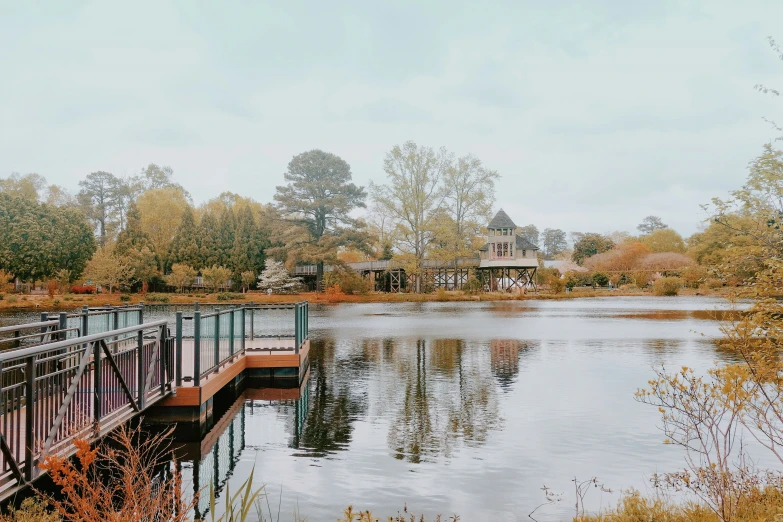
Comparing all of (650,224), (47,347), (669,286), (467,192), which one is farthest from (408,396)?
(650,224)

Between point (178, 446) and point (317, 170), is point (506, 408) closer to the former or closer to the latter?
point (178, 446)

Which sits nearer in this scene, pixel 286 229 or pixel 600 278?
pixel 286 229

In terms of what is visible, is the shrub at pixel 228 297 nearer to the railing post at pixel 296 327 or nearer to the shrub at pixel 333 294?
the shrub at pixel 333 294

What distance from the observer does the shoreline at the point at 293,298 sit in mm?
38500

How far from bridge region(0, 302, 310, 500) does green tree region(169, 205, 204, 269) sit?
41.2 metres

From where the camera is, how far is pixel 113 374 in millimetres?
6789

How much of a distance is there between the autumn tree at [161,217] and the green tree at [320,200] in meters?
11.4

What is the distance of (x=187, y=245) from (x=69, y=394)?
52029mm

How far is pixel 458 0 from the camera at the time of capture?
38.9m

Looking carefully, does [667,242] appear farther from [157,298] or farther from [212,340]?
[212,340]

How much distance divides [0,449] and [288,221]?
5195cm

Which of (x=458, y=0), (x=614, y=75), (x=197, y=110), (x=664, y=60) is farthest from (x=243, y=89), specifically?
(x=664, y=60)

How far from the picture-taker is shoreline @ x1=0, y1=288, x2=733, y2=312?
126 feet

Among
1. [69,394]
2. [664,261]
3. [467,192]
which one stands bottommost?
[69,394]
